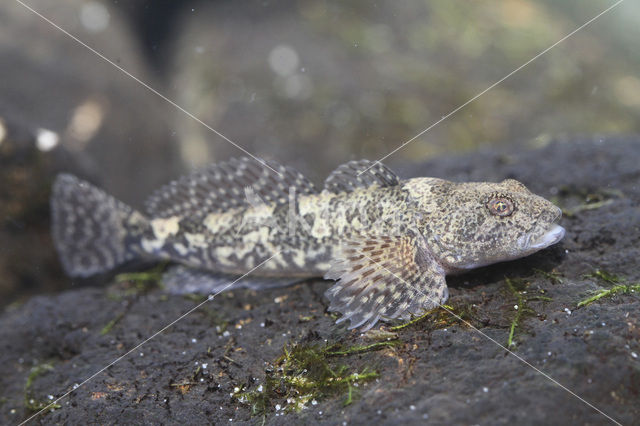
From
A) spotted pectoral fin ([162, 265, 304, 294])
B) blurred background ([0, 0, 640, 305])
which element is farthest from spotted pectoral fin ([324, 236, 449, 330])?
blurred background ([0, 0, 640, 305])

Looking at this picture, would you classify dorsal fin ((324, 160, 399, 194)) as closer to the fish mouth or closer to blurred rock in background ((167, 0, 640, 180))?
the fish mouth

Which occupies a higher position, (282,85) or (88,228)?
(282,85)

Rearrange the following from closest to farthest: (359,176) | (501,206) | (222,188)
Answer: (501,206), (359,176), (222,188)

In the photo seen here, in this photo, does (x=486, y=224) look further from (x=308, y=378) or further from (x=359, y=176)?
(x=308, y=378)

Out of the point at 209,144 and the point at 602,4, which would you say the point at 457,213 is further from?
the point at 602,4

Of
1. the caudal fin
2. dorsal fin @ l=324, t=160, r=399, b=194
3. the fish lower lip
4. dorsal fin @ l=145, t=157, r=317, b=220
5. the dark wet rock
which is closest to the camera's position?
the dark wet rock

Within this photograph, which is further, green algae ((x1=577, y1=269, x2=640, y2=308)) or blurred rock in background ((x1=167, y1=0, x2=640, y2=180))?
blurred rock in background ((x1=167, y1=0, x2=640, y2=180))

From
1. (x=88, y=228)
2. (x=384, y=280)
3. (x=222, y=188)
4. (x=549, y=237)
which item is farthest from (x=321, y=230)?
(x=88, y=228)
